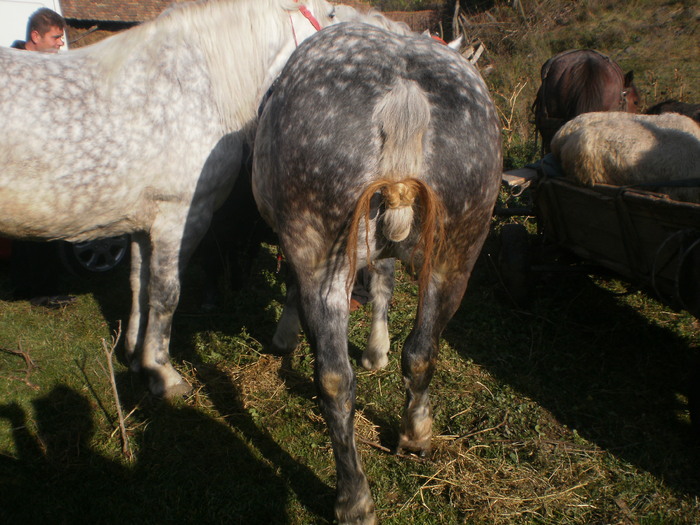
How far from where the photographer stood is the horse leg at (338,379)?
7.07 ft

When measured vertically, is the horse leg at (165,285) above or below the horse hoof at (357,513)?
A: above

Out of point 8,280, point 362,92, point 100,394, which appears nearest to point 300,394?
point 100,394

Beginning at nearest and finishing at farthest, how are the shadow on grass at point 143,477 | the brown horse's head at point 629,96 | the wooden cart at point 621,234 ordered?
the shadow on grass at point 143,477 → the wooden cart at point 621,234 → the brown horse's head at point 629,96

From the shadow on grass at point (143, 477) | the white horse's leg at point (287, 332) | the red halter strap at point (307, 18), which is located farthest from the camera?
the white horse's leg at point (287, 332)

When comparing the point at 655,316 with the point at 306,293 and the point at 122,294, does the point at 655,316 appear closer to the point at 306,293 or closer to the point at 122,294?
the point at 306,293

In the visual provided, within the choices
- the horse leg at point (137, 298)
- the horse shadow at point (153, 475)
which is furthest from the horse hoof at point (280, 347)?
the horse leg at point (137, 298)

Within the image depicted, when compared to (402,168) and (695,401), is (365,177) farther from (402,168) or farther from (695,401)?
(695,401)

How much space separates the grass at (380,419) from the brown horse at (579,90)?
1655mm

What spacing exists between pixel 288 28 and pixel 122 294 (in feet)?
9.65

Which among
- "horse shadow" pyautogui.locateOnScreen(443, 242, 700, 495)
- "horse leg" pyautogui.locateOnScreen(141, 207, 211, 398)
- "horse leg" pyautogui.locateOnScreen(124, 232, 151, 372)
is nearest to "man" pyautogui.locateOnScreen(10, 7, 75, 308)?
"horse leg" pyautogui.locateOnScreen(124, 232, 151, 372)

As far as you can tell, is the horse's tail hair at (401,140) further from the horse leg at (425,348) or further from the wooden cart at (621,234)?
the wooden cart at (621,234)

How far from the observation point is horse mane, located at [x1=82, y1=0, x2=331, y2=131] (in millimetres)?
3041

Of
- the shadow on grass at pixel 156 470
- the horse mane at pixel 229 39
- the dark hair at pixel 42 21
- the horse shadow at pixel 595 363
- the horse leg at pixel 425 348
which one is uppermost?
the dark hair at pixel 42 21

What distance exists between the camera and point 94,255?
4.93 metres
